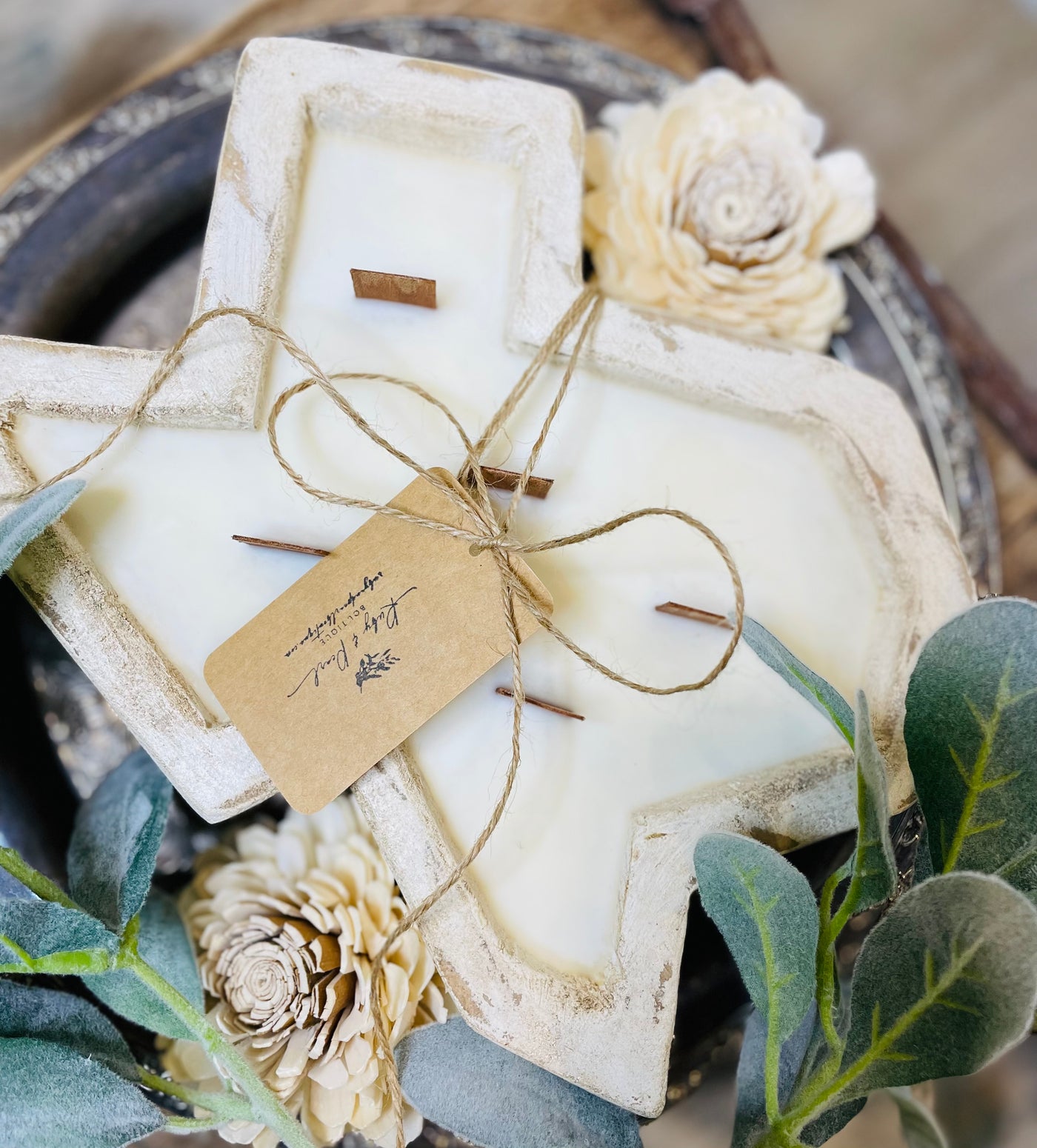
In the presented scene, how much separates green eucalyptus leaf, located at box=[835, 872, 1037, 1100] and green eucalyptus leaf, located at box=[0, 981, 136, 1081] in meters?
0.47

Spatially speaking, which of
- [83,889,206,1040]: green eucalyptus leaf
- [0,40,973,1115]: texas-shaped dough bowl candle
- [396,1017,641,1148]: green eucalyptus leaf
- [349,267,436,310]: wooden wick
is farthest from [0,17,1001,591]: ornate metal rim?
[83,889,206,1040]: green eucalyptus leaf

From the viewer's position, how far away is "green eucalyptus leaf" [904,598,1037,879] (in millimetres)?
458

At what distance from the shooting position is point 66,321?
0.78 m

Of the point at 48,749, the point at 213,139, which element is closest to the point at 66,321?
the point at 213,139

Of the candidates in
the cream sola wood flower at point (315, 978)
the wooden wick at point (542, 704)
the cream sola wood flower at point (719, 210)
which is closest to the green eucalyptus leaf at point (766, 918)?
the wooden wick at point (542, 704)

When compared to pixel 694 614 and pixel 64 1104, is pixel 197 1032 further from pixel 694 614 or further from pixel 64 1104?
pixel 694 614

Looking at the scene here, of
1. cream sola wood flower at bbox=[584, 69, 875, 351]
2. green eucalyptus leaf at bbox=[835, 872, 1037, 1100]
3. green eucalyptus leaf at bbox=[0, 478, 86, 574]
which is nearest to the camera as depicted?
green eucalyptus leaf at bbox=[835, 872, 1037, 1100]

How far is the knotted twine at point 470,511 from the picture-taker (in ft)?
1.76

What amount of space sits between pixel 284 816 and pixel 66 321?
487 millimetres

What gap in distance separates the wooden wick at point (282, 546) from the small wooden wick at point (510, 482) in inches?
4.7

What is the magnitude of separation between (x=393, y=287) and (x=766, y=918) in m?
0.47

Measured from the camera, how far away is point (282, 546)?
0.58 meters

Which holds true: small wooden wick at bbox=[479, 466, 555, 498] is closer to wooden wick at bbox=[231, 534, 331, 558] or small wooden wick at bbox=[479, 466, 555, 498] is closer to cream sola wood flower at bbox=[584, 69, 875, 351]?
wooden wick at bbox=[231, 534, 331, 558]

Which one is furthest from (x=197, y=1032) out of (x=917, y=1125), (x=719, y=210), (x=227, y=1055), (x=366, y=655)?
(x=719, y=210)
